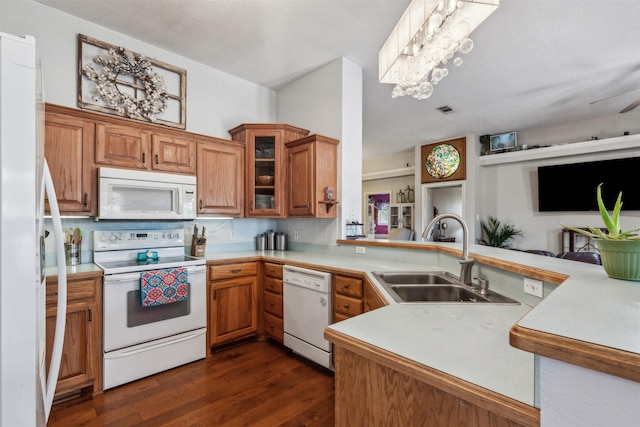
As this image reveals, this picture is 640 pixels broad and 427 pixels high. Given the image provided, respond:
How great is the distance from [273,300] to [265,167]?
1413 mm

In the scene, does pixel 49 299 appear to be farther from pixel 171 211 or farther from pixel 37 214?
pixel 37 214

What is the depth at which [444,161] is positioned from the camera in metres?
6.41

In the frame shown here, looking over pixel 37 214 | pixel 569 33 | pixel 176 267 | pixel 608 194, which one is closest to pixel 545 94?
pixel 569 33

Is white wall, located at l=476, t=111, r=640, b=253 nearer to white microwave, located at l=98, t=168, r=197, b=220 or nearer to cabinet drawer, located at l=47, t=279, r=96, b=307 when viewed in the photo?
white microwave, located at l=98, t=168, r=197, b=220

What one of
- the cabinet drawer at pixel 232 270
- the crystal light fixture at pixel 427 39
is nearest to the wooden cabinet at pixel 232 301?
the cabinet drawer at pixel 232 270

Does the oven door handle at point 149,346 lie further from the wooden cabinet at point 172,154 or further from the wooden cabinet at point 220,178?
the wooden cabinet at point 172,154

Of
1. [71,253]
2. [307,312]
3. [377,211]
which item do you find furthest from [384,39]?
[377,211]

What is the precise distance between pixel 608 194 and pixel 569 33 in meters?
3.44

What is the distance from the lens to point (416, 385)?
853mm

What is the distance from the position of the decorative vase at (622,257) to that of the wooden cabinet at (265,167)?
2.58 m

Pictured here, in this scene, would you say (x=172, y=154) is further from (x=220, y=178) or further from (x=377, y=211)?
(x=377, y=211)

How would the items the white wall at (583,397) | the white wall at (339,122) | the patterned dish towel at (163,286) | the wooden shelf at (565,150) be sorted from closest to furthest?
the white wall at (583,397), the patterned dish towel at (163,286), the white wall at (339,122), the wooden shelf at (565,150)

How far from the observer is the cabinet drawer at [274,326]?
110 inches

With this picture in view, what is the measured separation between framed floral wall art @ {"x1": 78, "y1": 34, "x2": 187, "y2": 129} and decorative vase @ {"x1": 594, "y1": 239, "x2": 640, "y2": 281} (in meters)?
3.37
